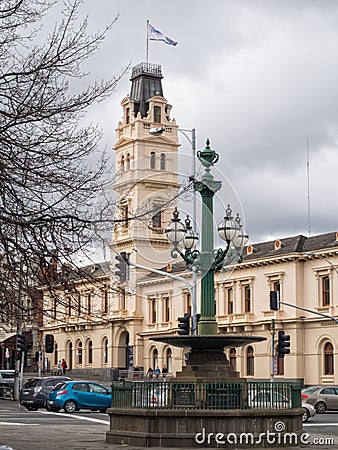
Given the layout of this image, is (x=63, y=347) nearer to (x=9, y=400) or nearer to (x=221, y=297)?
(x=221, y=297)

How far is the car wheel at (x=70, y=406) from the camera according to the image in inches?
1495

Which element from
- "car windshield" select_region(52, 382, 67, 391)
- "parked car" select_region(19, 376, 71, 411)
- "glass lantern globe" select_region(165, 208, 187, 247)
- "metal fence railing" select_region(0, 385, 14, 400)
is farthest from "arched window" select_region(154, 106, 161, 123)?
"glass lantern globe" select_region(165, 208, 187, 247)

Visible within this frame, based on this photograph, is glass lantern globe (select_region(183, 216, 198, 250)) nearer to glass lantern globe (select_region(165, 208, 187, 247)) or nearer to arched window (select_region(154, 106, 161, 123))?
glass lantern globe (select_region(165, 208, 187, 247))

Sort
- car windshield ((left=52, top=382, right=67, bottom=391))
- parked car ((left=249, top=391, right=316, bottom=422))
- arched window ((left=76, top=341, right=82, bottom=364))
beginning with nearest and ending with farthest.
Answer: parked car ((left=249, top=391, right=316, bottom=422)), car windshield ((left=52, top=382, right=67, bottom=391)), arched window ((left=76, top=341, right=82, bottom=364))

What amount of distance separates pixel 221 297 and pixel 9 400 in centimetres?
2802

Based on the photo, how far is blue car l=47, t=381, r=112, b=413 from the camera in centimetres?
3806

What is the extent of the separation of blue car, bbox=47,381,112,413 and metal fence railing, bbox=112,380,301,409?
17.5m

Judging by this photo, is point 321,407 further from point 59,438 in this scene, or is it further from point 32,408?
point 59,438

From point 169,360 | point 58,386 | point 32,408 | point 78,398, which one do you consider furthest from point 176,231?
point 169,360

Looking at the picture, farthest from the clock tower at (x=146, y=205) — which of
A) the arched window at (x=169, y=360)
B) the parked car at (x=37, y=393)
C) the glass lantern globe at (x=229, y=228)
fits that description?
the arched window at (x=169, y=360)

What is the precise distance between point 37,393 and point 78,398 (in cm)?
343

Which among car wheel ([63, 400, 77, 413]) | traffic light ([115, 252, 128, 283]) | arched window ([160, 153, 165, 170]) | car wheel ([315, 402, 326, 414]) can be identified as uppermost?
arched window ([160, 153, 165, 170])

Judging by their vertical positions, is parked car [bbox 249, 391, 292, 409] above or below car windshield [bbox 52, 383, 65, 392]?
above

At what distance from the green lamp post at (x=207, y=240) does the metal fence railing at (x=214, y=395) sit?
272cm
